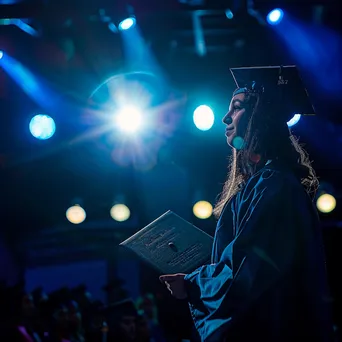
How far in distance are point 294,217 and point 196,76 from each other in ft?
13.5

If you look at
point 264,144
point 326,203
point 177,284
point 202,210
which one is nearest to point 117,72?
point 202,210

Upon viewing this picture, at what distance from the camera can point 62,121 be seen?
587 centimetres

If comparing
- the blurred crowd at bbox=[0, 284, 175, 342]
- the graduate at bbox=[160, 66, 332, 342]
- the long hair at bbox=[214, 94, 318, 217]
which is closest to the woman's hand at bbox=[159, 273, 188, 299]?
the graduate at bbox=[160, 66, 332, 342]

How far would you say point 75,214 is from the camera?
23.8ft

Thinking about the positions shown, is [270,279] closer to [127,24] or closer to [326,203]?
[127,24]

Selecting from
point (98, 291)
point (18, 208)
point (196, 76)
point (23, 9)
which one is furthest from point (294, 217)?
point (98, 291)

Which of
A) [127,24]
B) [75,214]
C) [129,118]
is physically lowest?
[75,214]

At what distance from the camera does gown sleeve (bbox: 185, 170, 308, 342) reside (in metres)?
1.87

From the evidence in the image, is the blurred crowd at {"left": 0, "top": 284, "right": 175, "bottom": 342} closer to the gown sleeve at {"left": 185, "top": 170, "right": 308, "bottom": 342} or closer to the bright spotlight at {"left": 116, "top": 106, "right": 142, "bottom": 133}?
the bright spotlight at {"left": 116, "top": 106, "right": 142, "bottom": 133}

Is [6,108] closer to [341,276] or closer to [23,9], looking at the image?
[23,9]

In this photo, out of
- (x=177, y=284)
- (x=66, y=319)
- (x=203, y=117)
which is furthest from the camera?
(x=66, y=319)

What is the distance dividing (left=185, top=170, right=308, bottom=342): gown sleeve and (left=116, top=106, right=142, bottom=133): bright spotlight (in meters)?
3.90

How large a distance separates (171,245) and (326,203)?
4.95 meters

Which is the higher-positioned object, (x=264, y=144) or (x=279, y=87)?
(x=279, y=87)
